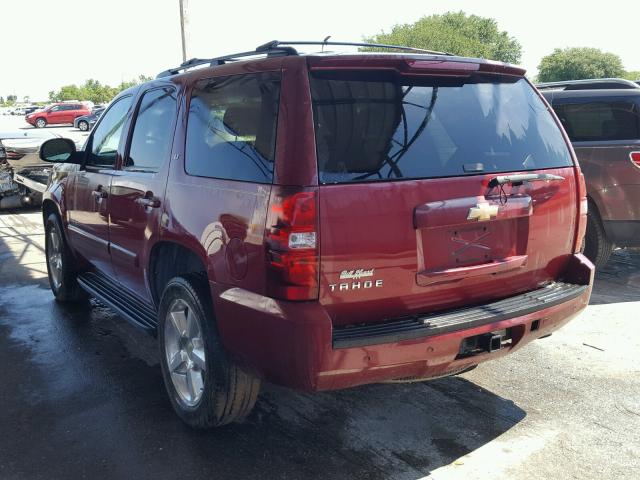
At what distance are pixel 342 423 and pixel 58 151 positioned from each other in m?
3.47

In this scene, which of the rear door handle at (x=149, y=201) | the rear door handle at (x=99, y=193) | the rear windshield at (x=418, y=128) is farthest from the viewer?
the rear door handle at (x=99, y=193)

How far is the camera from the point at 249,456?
3213 mm

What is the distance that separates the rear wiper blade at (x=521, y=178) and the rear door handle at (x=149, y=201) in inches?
75.0

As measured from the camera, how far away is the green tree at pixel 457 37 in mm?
67062

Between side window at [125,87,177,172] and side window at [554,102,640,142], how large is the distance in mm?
4493

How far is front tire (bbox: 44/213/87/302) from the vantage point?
573 centimetres

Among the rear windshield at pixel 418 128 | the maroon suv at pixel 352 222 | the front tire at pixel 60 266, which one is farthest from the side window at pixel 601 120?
the front tire at pixel 60 266

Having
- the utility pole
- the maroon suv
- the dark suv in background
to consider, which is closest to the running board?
the maroon suv

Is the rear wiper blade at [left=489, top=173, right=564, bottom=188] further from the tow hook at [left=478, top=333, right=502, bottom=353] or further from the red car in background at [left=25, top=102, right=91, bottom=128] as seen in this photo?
the red car in background at [left=25, top=102, right=91, bottom=128]

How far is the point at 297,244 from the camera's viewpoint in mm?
2627

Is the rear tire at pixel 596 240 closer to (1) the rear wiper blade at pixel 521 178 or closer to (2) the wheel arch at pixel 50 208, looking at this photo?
(1) the rear wiper blade at pixel 521 178

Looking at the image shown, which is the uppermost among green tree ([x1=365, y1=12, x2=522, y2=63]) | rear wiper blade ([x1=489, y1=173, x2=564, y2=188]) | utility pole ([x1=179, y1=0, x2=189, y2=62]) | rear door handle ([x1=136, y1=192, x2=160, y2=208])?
green tree ([x1=365, y1=12, x2=522, y2=63])

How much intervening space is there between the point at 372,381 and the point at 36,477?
5.70 ft

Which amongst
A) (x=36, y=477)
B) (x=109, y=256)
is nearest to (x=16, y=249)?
(x=109, y=256)
